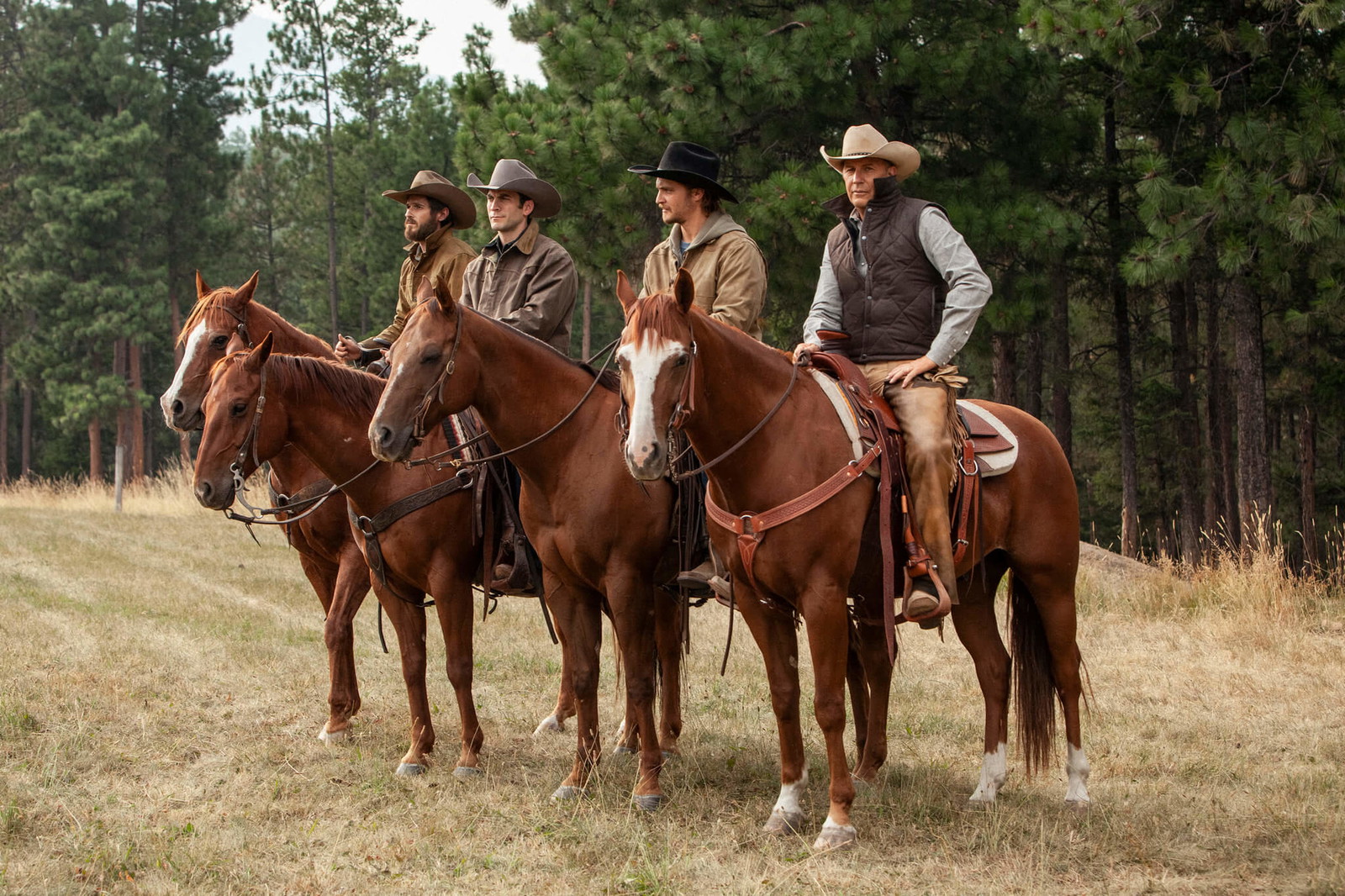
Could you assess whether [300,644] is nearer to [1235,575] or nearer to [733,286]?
[733,286]

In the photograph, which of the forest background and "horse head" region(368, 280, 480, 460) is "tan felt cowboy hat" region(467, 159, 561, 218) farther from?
the forest background

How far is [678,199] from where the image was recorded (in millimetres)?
6051

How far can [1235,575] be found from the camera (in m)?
10.2

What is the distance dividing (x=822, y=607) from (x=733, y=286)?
1862mm

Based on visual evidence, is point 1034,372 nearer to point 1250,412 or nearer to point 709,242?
point 1250,412

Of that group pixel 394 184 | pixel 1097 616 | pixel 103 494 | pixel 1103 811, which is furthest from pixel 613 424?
pixel 394 184

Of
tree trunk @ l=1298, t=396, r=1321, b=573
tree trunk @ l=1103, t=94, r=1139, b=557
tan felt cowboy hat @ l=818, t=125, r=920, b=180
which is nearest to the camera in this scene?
tan felt cowboy hat @ l=818, t=125, r=920, b=180

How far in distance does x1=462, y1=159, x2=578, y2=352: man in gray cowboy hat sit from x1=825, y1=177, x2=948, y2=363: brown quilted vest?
1.71 metres

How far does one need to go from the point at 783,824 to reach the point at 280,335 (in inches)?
163

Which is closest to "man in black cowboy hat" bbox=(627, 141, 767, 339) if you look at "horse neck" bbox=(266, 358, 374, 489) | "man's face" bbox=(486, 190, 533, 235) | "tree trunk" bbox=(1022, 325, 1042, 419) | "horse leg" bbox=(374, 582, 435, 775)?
"man's face" bbox=(486, 190, 533, 235)

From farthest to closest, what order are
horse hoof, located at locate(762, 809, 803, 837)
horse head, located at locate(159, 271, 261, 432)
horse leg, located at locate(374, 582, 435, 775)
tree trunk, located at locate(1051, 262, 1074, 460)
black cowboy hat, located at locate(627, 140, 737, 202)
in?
tree trunk, located at locate(1051, 262, 1074, 460)
horse head, located at locate(159, 271, 261, 432)
horse leg, located at locate(374, 582, 435, 775)
black cowboy hat, located at locate(627, 140, 737, 202)
horse hoof, located at locate(762, 809, 803, 837)

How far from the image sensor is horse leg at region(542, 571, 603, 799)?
19.1ft

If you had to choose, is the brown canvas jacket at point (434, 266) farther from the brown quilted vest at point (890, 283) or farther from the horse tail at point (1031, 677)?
the horse tail at point (1031, 677)

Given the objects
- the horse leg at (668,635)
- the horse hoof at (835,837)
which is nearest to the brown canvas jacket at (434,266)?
the horse leg at (668,635)
